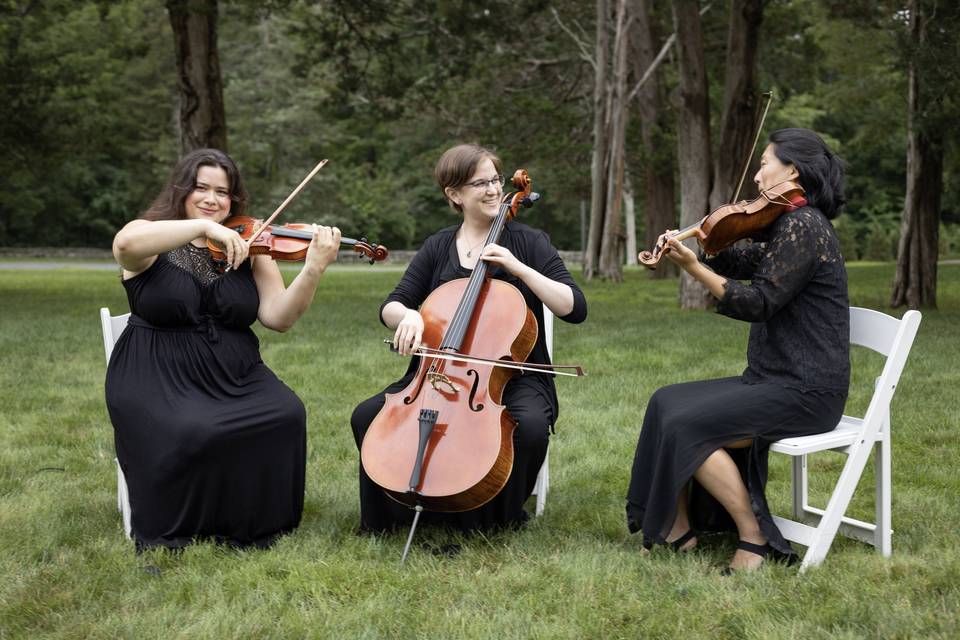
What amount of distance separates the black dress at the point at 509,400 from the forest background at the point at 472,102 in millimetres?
1223

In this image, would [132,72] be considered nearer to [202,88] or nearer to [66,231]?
[66,231]

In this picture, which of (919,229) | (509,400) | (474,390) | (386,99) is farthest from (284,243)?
(386,99)

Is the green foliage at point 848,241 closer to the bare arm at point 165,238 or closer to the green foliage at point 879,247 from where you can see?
the green foliage at point 879,247

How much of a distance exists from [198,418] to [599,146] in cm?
1561

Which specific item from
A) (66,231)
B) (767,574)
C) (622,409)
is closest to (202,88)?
(622,409)

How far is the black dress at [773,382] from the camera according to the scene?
338 centimetres

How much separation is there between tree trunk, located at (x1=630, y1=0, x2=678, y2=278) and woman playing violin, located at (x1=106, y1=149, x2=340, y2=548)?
571 inches

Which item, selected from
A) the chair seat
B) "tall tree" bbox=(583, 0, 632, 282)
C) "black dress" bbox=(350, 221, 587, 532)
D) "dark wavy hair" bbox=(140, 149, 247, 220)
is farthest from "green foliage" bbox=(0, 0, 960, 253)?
"dark wavy hair" bbox=(140, 149, 247, 220)

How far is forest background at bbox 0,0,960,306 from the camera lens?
42.2 ft

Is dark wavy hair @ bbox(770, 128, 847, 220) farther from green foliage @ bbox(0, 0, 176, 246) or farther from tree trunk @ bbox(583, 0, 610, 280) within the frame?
tree trunk @ bbox(583, 0, 610, 280)

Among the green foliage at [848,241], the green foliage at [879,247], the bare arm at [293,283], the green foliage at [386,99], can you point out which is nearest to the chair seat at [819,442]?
the bare arm at [293,283]

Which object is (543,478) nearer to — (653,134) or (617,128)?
(617,128)

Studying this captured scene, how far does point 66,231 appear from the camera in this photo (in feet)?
129

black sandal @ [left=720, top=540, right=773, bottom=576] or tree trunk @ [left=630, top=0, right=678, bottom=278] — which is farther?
tree trunk @ [left=630, top=0, right=678, bottom=278]
